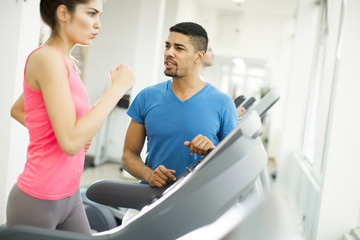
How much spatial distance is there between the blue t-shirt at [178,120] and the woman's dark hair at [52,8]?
0.68m

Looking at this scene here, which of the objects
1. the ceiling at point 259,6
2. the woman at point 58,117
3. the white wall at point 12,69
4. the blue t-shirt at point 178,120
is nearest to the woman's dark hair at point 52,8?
the woman at point 58,117

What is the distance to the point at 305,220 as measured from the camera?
3.70 metres

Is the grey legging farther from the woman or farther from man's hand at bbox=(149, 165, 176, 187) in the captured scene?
man's hand at bbox=(149, 165, 176, 187)

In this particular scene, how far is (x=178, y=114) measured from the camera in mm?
1600

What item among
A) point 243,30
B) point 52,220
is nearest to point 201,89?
point 52,220

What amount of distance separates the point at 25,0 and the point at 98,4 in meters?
1.48

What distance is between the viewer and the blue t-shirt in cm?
158

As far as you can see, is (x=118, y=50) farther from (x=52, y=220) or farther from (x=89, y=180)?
(x=52, y=220)

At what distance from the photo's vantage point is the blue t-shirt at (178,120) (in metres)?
1.58

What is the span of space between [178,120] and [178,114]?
3cm

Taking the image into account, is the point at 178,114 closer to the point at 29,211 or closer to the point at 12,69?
the point at 29,211

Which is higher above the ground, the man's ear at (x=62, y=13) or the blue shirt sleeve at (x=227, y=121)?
the man's ear at (x=62, y=13)

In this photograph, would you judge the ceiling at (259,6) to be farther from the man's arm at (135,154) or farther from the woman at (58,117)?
the woman at (58,117)

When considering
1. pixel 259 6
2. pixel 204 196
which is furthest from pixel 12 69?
pixel 259 6
